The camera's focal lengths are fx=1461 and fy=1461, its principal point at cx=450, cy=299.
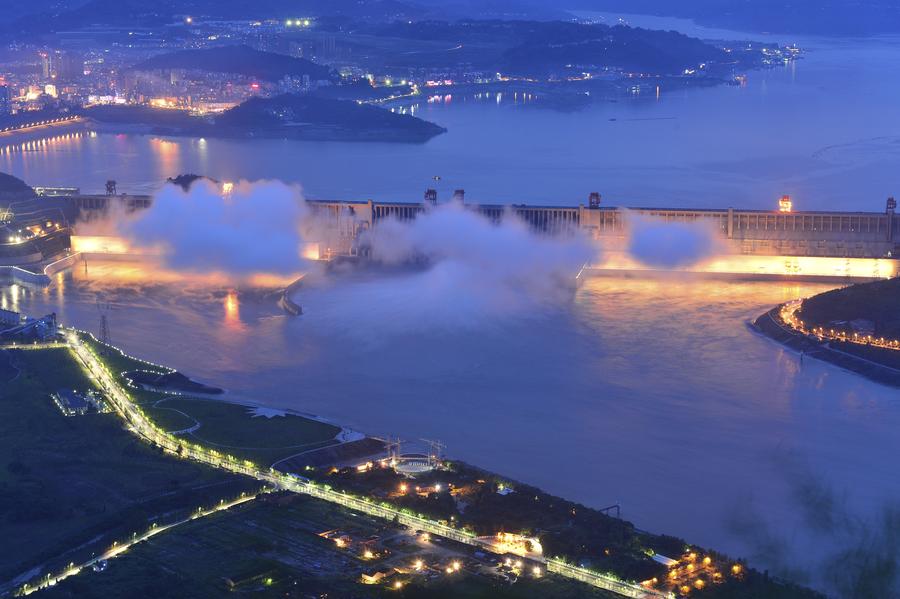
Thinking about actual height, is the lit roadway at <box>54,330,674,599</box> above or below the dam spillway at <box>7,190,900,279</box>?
below

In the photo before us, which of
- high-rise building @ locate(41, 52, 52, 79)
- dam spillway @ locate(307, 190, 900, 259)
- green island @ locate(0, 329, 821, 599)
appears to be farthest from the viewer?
high-rise building @ locate(41, 52, 52, 79)

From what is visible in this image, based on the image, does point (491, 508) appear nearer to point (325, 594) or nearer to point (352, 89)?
point (325, 594)

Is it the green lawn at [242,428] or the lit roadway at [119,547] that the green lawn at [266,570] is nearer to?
the lit roadway at [119,547]

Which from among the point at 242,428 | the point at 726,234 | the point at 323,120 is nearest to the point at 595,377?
the point at 242,428

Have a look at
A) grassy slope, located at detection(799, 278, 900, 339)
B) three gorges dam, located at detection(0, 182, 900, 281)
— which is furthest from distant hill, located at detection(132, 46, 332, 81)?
grassy slope, located at detection(799, 278, 900, 339)

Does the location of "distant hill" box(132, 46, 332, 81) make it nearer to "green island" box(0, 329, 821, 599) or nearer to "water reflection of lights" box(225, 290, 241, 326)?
"water reflection of lights" box(225, 290, 241, 326)
